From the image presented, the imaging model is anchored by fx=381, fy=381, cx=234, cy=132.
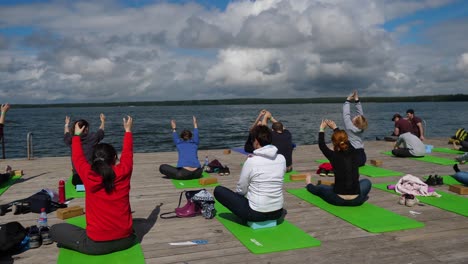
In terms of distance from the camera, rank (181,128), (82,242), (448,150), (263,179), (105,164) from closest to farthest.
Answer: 1. (105,164)
2. (82,242)
3. (263,179)
4. (448,150)
5. (181,128)

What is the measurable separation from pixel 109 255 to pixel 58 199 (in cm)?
306

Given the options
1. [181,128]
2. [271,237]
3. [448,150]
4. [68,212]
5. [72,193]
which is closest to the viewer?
[271,237]

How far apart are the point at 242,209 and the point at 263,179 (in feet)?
1.73

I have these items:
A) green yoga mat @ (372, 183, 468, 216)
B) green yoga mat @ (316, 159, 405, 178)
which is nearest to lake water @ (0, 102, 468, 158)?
green yoga mat @ (316, 159, 405, 178)

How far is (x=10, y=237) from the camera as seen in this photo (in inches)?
166

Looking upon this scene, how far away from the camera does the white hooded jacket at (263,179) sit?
4855mm

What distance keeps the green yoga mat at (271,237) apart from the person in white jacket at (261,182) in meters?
0.16

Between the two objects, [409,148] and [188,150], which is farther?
[409,148]

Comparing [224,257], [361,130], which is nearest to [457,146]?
[361,130]

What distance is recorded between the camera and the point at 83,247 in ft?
13.8

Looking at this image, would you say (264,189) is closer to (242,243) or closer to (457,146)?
(242,243)

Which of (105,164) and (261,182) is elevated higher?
(105,164)

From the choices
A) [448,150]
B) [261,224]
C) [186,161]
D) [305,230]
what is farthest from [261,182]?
[448,150]

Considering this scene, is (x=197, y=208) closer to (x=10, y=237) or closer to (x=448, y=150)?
(x=10, y=237)
